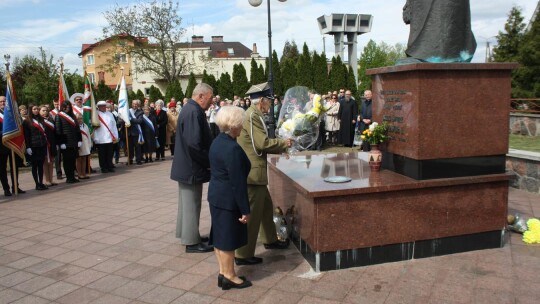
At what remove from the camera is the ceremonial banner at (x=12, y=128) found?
8.95 meters

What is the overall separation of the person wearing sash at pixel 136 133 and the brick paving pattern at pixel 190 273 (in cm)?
706

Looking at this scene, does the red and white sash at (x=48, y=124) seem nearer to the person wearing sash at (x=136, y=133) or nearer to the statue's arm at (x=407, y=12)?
the person wearing sash at (x=136, y=133)

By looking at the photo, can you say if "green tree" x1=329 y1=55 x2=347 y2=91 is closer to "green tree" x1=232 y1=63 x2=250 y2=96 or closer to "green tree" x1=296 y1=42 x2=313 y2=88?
"green tree" x1=296 y1=42 x2=313 y2=88

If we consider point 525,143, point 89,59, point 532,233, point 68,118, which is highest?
point 89,59

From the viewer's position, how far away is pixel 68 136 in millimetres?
10359

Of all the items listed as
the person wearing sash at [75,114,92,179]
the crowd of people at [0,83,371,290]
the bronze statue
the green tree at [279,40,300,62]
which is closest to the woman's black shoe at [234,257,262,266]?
the crowd of people at [0,83,371,290]

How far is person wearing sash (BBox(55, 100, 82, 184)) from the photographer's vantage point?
1036 centimetres

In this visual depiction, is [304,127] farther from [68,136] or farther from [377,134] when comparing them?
[68,136]

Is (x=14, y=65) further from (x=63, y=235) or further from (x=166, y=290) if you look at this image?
(x=166, y=290)

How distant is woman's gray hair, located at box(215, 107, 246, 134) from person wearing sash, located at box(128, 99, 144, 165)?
1034 cm

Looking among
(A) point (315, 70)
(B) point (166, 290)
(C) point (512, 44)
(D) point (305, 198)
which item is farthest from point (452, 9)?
(A) point (315, 70)

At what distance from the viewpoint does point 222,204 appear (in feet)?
12.8

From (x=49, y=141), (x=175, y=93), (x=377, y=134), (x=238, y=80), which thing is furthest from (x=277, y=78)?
(x=377, y=134)

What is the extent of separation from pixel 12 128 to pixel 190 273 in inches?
261
